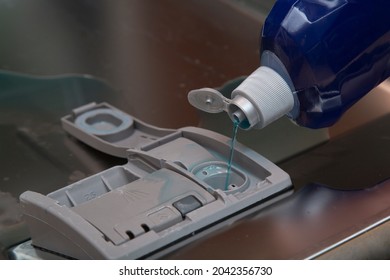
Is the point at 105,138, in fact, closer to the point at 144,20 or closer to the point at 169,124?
the point at 169,124

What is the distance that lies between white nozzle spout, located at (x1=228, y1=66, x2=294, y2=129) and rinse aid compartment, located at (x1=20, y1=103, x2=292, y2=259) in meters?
0.05

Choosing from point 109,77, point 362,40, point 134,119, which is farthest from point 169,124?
point 362,40

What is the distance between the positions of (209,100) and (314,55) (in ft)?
0.34

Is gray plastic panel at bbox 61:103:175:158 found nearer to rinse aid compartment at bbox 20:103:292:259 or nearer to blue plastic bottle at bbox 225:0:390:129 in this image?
rinse aid compartment at bbox 20:103:292:259

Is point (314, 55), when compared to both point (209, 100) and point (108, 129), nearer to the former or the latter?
point (209, 100)

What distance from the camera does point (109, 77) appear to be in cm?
91

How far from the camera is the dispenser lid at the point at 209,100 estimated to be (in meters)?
0.65

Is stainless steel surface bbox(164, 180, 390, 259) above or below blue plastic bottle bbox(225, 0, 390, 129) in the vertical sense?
below

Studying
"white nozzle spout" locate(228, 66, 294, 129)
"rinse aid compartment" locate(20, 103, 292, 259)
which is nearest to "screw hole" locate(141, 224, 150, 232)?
"rinse aid compartment" locate(20, 103, 292, 259)

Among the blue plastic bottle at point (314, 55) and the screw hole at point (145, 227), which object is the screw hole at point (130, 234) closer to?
the screw hole at point (145, 227)

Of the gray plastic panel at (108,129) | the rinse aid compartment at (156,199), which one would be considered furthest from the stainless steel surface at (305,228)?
the gray plastic panel at (108,129)

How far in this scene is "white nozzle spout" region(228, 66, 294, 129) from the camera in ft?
2.03

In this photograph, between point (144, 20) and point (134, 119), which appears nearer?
point (134, 119)
